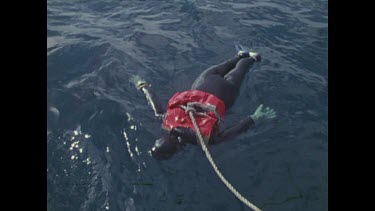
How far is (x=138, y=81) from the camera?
24.0ft

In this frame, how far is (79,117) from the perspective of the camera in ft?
21.7

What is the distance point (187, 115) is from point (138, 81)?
1815mm

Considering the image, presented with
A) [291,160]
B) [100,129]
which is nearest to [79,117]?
[100,129]

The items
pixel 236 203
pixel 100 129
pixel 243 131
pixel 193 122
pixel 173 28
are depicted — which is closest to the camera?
pixel 236 203

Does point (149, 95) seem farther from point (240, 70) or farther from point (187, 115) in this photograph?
point (240, 70)

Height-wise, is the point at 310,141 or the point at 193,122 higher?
the point at 193,122

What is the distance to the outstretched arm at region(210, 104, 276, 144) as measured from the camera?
5.84 meters

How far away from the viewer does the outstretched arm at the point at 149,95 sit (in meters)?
6.47

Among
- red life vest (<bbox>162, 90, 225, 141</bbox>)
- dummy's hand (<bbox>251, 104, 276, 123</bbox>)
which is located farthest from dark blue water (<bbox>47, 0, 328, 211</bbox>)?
red life vest (<bbox>162, 90, 225, 141</bbox>)

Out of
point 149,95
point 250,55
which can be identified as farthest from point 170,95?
point 250,55

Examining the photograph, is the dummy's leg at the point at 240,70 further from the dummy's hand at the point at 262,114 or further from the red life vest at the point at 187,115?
the red life vest at the point at 187,115

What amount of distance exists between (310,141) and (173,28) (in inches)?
227

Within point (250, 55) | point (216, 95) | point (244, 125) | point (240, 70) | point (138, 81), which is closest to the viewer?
point (244, 125)
